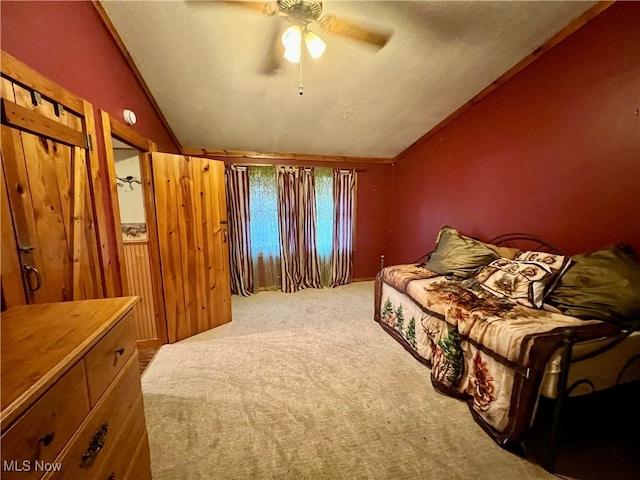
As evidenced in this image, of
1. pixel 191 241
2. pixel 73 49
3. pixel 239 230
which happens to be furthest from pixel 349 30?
pixel 239 230

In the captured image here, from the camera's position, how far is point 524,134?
7.85 feet

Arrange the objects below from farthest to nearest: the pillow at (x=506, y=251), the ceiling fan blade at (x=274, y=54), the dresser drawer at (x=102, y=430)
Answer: the pillow at (x=506, y=251) → the ceiling fan blade at (x=274, y=54) → the dresser drawer at (x=102, y=430)

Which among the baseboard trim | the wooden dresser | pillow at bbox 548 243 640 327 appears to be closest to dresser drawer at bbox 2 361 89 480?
the wooden dresser

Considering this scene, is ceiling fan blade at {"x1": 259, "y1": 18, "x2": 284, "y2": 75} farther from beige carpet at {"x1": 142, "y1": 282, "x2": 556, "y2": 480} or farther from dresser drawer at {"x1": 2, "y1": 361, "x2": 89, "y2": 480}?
beige carpet at {"x1": 142, "y1": 282, "x2": 556, "y2": 480}

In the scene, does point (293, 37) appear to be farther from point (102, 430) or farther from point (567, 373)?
point (567, 373)

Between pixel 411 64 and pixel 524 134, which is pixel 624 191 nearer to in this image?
pixel 524 134

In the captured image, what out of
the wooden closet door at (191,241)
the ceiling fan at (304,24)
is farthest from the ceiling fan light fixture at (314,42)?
the wooden closet door at (191,241)

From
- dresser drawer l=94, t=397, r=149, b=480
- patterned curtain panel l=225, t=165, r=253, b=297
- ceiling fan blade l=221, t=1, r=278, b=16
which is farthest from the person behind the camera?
patterned curtain panel l=225, t=165, r=253, b=297

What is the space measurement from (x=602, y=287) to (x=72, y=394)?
2492 millimetres

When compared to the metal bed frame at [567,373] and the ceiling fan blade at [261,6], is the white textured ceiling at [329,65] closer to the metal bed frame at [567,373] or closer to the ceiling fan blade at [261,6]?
the ceiling fan blade at [261,6]

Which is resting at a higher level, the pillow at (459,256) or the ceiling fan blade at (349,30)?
the ceiling fan blade at (349,30)

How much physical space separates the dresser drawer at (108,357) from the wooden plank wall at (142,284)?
5.28 ft

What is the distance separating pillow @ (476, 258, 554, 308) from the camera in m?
1.78

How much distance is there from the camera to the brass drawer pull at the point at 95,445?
0.75 m
